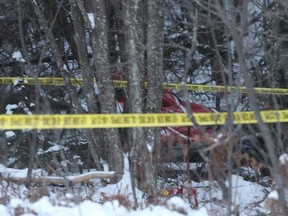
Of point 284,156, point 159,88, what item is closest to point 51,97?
point 159,88

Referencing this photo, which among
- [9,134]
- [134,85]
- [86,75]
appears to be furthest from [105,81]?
[9,134]

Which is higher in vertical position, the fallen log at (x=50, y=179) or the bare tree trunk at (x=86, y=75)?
the bare tree trunk at (x=86, y=75)

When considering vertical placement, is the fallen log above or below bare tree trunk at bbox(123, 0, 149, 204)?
below

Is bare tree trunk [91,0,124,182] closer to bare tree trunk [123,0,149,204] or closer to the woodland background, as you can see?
Answer: the woodland background

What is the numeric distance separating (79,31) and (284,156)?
13.2ft

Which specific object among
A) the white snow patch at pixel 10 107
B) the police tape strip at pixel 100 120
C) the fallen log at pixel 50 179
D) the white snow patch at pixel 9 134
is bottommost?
the fallen log at pixel 50 179

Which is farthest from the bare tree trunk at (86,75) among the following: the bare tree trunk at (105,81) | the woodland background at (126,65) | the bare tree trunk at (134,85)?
the bare tree trunk at (134,85)

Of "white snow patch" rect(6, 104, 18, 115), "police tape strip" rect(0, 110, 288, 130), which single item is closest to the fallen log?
"police tape strip" rect(0, 110, 288, 130)

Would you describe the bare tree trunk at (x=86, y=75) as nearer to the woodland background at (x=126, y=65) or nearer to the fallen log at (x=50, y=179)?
the woodland background at (x=126, y=65)

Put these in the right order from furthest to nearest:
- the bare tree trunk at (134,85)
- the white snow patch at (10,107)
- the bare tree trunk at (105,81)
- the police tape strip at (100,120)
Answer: the white snow patch at (10,107) < the bare tree trunk at (105,81) < the bare tree trunk at (134,85) < the police tape strip at (100,120)

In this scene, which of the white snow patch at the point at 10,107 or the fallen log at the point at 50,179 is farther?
the white snow patch at the point at 10,107

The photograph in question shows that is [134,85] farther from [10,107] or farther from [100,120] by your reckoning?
[10,107]

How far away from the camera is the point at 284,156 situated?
4.24m

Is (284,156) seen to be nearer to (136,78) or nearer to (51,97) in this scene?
(136,78)
